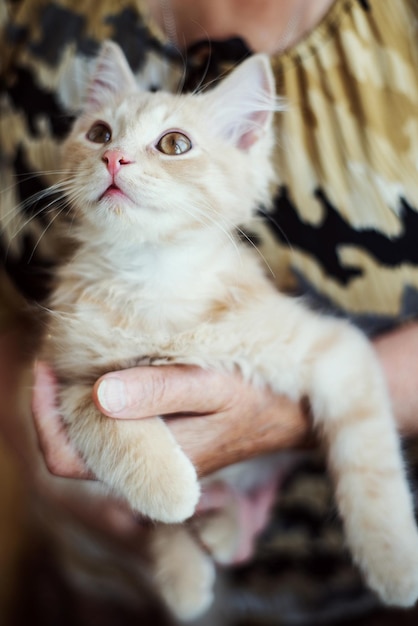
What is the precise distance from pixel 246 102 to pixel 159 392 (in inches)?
14.3

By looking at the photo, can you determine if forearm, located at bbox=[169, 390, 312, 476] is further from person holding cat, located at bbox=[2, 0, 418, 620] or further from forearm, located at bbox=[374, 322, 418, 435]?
forearm, located at bbox=[374, 322, 418, 435]

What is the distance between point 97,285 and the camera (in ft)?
2.52

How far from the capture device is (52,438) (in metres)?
Result: 0.69

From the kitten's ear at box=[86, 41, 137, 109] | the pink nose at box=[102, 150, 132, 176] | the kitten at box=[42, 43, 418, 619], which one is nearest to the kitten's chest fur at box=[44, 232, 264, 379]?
the kitten at box=[42, 43, 418, 619]

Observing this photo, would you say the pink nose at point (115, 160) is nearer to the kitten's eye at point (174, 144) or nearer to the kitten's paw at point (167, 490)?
the kitten's eye at point (174, 144)

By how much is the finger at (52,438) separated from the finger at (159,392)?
0.27ft

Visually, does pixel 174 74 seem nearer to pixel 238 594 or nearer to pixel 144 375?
pixel 144 375

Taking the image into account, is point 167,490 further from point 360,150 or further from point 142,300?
point 360,150

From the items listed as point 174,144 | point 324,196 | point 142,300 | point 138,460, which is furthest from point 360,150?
point 138,460

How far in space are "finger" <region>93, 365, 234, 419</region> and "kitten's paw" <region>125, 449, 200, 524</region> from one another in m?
0.06

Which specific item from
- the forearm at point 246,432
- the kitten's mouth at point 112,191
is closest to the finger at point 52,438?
the forearm at point 246,432

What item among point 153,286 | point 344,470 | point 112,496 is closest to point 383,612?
point 344,470

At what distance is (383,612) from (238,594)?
0.49 ft

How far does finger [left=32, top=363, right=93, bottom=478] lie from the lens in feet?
2.25
